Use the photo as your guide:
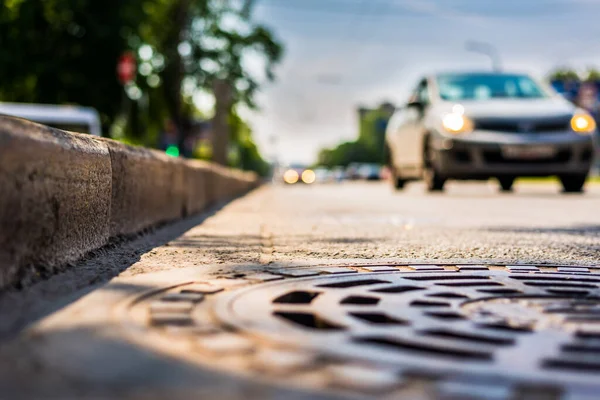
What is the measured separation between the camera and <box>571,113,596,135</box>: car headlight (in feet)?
37.5

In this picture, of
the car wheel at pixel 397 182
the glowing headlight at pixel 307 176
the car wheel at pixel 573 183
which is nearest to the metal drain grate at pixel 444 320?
the car wheel at pixel 573 183

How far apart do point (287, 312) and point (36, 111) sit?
1815 centimetres

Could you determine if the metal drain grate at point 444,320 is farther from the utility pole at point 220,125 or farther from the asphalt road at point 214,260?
the utility pole at point 220,125

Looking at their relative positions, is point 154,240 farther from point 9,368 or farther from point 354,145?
point 354,145

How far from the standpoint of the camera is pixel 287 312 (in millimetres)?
2541

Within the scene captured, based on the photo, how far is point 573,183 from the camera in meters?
12.9

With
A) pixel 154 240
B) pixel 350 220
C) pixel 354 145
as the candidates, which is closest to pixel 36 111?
pixel 350 220

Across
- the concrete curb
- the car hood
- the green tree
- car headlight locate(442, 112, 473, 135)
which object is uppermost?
the green tree

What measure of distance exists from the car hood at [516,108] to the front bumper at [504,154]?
0.26 meters

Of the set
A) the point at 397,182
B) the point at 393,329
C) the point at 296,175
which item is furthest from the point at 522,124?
the point at 296,175

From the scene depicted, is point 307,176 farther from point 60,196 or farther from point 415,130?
point 60,196

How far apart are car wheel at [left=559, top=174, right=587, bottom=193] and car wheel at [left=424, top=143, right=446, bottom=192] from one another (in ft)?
5.58

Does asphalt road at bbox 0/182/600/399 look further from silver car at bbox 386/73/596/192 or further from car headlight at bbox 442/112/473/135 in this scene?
car headlight at bbox 442/112/473/135

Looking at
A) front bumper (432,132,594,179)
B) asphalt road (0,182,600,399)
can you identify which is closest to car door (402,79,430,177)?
front bumper (432,132,594,179)
